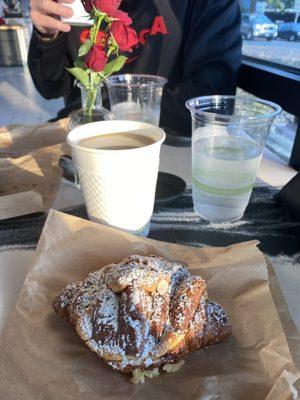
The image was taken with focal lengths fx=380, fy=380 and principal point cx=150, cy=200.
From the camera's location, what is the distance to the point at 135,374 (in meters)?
0.42

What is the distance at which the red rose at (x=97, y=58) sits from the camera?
0.61m

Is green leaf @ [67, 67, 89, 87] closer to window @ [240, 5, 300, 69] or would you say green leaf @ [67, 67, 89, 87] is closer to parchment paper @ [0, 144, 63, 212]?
parchment paper @ [0, 144, 63, 212]

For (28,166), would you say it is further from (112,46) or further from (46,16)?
(46,16)

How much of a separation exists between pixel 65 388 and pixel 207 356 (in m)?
0.16

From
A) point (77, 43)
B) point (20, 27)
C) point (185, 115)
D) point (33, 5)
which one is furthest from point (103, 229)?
point (20, 27)

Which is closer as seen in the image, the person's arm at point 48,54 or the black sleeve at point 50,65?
the person's arm at point 48,54

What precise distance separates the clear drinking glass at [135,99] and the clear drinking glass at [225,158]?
23 cm

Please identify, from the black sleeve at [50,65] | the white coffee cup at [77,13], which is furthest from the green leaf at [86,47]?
the black sleeve at [50,65]

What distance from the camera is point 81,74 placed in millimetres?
667

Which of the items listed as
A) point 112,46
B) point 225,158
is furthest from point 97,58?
point 225,158

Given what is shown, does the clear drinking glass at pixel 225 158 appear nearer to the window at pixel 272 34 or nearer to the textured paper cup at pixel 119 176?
the textured paper cup at pixel 119 176

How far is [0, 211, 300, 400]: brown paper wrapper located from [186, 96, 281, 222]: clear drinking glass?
0.15 meters

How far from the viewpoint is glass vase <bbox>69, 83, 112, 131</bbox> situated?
2.36ft

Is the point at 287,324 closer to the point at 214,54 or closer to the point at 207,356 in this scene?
the point at 207,356
